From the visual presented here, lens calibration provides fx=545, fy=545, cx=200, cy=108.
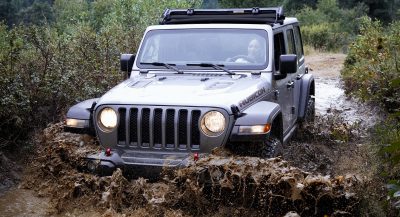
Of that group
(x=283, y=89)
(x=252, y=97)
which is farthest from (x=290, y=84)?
(x=252, y=97)

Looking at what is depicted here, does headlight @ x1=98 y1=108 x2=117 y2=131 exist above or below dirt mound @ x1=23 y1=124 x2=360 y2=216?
above

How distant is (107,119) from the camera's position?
5293 mm

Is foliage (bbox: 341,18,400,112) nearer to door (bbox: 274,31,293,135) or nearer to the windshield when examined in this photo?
door (bbox: 274,31,293,135)

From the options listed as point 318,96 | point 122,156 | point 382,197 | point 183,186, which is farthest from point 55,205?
point 318,96

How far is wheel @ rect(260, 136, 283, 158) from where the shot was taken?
17.2ft

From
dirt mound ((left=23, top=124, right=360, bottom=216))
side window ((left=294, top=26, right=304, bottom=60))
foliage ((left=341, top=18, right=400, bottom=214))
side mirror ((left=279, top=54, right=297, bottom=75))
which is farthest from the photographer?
side window ((left=294, top=26, right=304, bottom=60))

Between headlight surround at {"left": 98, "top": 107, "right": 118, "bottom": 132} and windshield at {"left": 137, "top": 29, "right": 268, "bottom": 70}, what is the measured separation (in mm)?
1345

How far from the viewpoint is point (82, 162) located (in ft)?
17.3

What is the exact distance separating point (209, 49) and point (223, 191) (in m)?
2.16

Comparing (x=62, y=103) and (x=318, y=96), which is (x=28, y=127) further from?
(x=318, y=96)

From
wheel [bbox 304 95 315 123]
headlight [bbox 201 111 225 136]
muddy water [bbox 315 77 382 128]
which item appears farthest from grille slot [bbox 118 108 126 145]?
muddy water [bbox 315 77 382 128]

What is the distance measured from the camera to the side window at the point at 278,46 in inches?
257

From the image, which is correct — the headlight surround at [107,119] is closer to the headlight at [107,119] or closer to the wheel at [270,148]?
the headlight at [107,119]

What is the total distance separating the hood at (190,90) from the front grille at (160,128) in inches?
3.5
